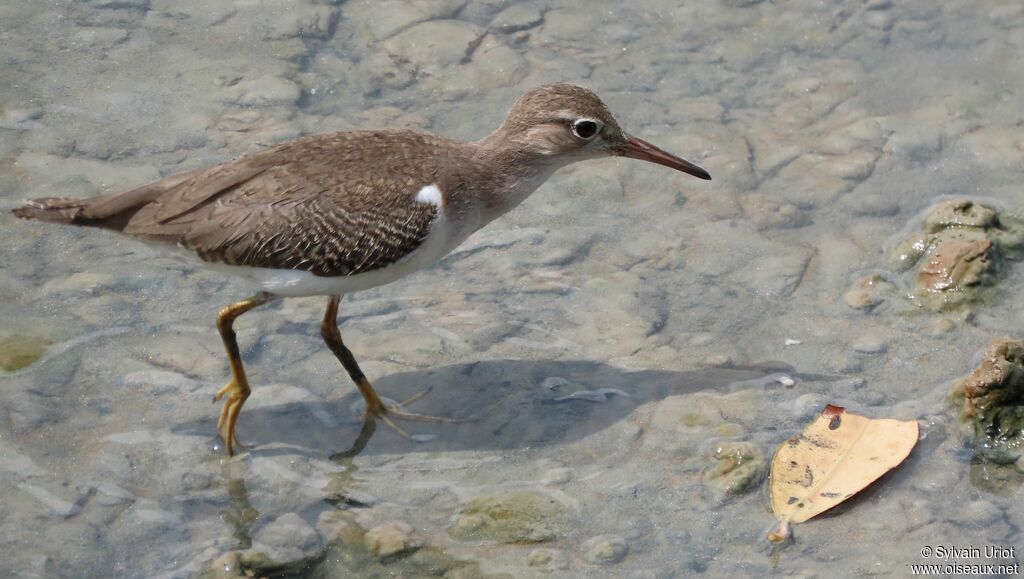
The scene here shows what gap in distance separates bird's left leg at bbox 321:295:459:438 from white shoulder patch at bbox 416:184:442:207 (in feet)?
2.23

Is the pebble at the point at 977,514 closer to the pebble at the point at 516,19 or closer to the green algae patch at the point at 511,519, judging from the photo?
the green algae patch at the point at 511,519

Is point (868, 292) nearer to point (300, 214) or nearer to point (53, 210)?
point (300, 214)

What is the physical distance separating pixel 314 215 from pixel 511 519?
1730 mm

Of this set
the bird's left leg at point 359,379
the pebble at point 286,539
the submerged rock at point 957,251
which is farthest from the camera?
the submerged rock at point 957,251

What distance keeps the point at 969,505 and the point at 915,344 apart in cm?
121

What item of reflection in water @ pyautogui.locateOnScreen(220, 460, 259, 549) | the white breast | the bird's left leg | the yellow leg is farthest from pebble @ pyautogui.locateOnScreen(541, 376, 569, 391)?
reflection in water @ pyautogui.locateOnScreen(220, 460, 259, 549)

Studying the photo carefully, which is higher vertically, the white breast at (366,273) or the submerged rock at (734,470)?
the white breast at (366,273)

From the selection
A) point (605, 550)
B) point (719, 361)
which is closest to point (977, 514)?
point (719, 361)

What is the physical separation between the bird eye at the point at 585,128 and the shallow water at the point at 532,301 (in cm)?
89

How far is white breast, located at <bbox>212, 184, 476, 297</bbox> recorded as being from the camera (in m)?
5.70

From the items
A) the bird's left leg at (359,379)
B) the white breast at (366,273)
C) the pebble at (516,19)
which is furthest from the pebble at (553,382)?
the pebble at (516,19)

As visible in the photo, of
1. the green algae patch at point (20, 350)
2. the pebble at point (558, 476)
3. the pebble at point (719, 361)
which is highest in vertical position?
the green algae patch at point (20, 350)

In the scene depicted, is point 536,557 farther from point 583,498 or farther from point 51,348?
point 51,348

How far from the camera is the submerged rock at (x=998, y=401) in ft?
18.2
